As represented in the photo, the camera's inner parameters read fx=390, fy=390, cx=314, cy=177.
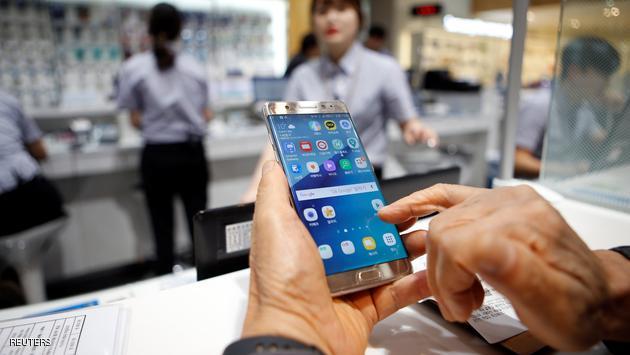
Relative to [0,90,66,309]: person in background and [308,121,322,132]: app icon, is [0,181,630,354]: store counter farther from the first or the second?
[0,90,66,309]: person in background

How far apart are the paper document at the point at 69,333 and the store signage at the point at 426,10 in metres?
5.17

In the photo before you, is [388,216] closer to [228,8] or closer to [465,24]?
[228,8]

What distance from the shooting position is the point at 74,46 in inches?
98.5

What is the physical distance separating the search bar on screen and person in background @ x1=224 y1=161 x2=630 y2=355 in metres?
0.03

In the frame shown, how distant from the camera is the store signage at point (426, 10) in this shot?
484 cm

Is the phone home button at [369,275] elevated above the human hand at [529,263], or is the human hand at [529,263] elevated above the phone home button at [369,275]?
the human hand at [529,263]

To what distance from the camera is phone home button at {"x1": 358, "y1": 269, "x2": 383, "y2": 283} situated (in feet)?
1.42

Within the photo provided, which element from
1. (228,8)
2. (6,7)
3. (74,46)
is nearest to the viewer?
(6,7)

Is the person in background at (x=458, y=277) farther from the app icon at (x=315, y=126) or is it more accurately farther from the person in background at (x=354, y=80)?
the person in background at (x=354, y=80)

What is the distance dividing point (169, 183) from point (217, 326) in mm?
1651

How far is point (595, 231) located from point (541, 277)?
439 mm

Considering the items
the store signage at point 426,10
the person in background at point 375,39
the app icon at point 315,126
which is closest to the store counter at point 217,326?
the app icon at point 315,126

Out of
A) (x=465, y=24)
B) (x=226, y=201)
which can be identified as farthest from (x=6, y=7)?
(x=465, y=24)

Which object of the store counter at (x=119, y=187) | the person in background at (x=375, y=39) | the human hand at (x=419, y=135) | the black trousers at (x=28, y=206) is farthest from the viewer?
the person in background at (x=375, y=39)
